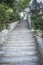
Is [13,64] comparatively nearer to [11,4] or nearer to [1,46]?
[1,46]

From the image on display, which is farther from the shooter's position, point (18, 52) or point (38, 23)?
point (38, 23)

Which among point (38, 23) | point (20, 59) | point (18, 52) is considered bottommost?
point (20, 59)

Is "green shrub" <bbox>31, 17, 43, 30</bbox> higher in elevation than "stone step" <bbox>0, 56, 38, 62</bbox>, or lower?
higher

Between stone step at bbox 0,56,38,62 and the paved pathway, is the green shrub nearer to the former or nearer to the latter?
the paved pathway

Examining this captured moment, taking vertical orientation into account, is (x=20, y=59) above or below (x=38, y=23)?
below

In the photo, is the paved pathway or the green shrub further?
the green shrub

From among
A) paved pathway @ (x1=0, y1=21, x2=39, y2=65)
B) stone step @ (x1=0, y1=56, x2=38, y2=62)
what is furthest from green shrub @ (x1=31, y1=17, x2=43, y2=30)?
stone step @ (x1=0, y1=56, x2=38, y2=62)

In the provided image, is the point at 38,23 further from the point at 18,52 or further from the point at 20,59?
the point at 20,59

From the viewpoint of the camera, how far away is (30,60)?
9117 millimetres

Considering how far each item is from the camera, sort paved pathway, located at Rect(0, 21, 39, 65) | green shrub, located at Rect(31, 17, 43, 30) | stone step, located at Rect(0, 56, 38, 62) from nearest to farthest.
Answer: paved pathway, located at Rect(0, 21, 39, 65) → stone step, located at Rect(0, 56, 38, 62) → green shrub, located at Rect(31, 17, 43, 30)

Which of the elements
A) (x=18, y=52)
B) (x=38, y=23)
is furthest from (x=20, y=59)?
(x=38, y=23)

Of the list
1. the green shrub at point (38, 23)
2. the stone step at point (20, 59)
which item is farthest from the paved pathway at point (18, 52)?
the green shrub at point (38, 23)

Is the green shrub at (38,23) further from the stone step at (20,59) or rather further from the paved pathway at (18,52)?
the stone step at (20,59)

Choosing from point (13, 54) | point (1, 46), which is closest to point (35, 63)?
point (13, 54)
